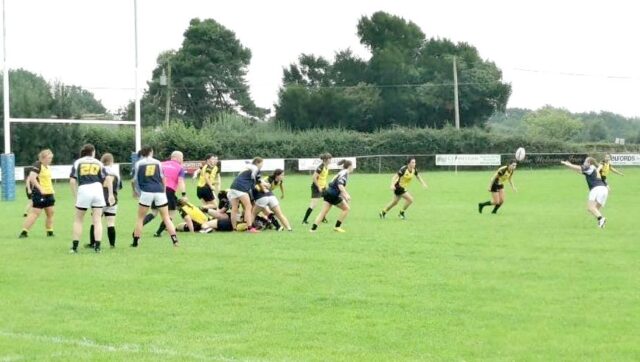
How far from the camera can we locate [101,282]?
1252cm

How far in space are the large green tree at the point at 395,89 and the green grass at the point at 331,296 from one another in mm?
62895

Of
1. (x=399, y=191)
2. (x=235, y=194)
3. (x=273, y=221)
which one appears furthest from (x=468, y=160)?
(x=235, y=194)

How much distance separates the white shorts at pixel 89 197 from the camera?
1564cm

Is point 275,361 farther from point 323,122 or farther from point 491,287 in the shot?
point 323,122

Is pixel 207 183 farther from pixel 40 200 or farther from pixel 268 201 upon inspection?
pixel 40 200

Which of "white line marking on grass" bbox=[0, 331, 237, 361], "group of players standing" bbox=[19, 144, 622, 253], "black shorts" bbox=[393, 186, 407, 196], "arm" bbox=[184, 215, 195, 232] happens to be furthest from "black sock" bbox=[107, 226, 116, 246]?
"black shorts" bbox=[393, 186, 407, 196]

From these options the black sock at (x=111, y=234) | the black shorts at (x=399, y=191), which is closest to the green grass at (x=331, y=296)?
the black sock at (x=111, y=234)

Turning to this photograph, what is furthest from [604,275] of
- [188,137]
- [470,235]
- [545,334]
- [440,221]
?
[188,137]

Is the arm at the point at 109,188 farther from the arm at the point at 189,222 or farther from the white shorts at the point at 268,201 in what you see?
the white shorts at the point at 268,201

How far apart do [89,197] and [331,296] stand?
6.06 meters

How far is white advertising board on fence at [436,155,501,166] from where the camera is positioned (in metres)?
62.2

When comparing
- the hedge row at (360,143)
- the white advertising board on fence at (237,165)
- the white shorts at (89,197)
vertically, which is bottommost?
the white advertising board on fence at (237,165)

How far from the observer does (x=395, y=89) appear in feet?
278

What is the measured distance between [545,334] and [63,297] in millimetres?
5792
